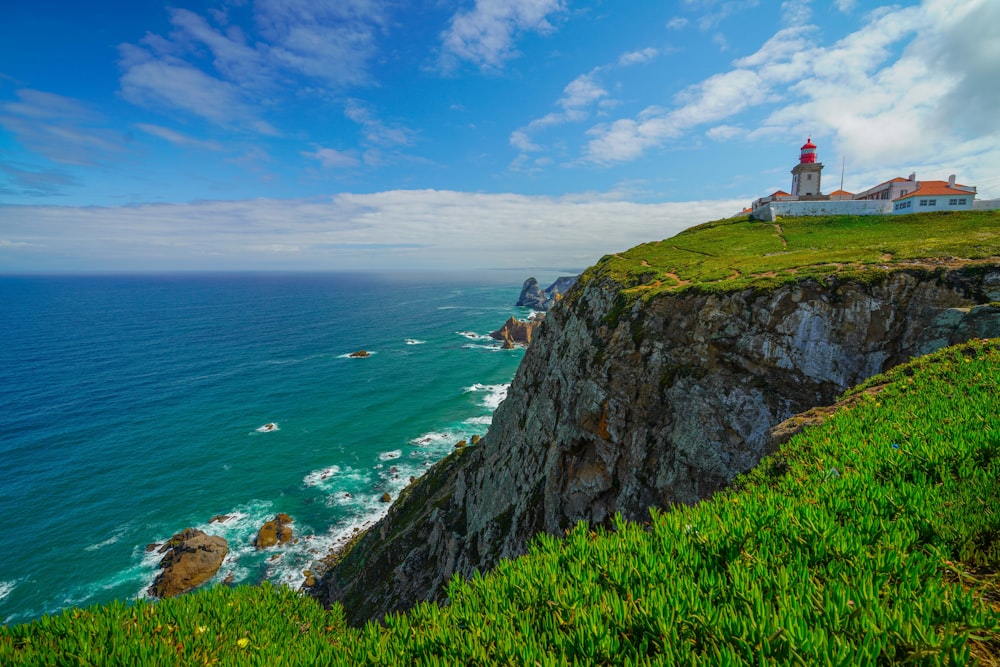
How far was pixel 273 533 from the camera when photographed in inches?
1769

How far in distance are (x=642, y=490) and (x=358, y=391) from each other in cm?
7084

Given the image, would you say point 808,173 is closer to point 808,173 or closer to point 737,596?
point 808,173

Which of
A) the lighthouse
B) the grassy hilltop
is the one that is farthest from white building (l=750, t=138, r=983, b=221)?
the grassy hilltop

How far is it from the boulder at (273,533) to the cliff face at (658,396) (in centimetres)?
1373

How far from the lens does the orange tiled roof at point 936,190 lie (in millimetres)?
42594

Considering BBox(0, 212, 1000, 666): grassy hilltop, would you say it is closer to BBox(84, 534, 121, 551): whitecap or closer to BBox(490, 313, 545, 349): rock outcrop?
BBox(84, 534, 121, 551): whitecap

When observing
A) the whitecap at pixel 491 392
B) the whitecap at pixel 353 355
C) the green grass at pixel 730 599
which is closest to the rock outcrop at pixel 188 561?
the green grass at pixel 730 599

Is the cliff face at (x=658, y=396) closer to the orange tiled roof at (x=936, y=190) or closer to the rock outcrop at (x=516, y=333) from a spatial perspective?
the orange tiled roof at (x=936, y=190)

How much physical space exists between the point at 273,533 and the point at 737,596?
176 ft

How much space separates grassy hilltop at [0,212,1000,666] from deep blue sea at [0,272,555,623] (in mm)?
26024

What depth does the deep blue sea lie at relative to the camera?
42188 millimetres

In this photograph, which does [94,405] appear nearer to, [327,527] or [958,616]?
[327,527]

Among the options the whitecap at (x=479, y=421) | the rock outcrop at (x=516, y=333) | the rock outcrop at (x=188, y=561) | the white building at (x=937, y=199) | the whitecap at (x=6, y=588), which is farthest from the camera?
the rock outcrop at (x=516, y=333)

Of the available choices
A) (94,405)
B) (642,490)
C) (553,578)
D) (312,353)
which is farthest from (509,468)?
(312,353)
